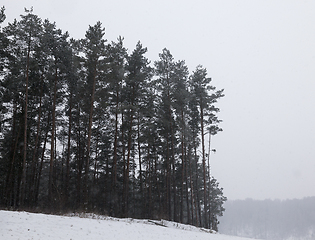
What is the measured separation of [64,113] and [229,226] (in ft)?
453

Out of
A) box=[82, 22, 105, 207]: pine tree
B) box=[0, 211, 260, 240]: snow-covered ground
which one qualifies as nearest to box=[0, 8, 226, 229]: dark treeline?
box=[82, 22, 105, 207]: pine tree

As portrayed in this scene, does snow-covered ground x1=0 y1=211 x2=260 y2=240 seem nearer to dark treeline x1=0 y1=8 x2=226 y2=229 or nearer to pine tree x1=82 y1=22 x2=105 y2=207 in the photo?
dark treeline x1=0 y1=8 x2=226 y2=229

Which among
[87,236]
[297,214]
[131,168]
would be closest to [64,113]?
[131,168]

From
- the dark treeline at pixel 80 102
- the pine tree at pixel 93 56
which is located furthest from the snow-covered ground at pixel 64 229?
the pine tree at pixel 93 56

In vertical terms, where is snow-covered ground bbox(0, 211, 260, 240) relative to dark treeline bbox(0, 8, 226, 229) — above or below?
below

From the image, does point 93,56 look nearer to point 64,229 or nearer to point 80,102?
point 80,102

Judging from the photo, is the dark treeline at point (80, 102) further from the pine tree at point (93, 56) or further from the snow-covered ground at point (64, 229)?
the snow-covered ground at point (64, 229)

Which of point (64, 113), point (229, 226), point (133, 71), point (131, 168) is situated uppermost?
point (133, 71)

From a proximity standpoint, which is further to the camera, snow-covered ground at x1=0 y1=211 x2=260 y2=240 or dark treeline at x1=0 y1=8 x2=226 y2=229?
dark treeline at x1=0 y1=8 x2=226 y2=229

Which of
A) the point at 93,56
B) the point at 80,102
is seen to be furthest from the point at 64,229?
the point at 80,102

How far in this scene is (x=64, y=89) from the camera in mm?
22609

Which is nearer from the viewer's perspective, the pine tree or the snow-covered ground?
the snow-covered ground

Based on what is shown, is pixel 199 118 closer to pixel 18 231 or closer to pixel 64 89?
pixel 64 89

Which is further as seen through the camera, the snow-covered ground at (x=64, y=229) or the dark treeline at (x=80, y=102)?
the dark treeline at (x=80, y=102)
